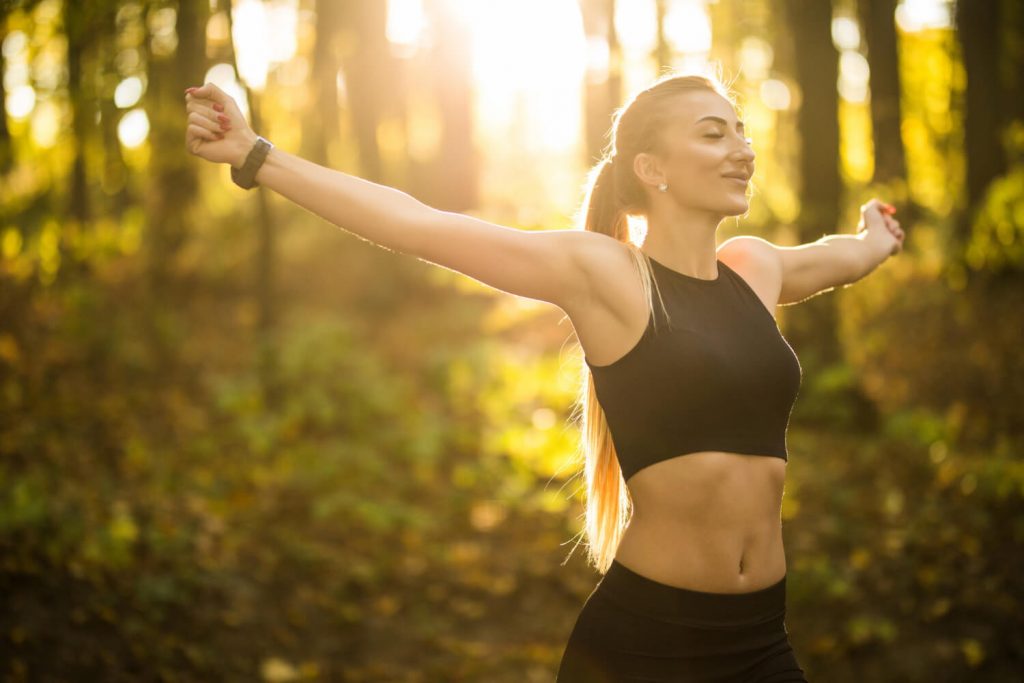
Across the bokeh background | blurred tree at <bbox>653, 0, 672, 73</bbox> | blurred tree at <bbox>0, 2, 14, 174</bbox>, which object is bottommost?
the bokeh background

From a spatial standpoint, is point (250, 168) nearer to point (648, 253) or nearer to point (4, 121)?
Result: point (648, 253)

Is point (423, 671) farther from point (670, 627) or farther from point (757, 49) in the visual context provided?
point (757, 49)

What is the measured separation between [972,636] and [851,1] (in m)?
17.5

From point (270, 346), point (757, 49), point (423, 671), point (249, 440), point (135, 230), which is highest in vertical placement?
point (757, 49)

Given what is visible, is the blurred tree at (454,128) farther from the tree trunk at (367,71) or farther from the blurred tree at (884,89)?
the blurred tree at (884,89)

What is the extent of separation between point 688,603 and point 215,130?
2085mm

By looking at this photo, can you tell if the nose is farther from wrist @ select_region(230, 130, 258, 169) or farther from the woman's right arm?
wrist @ select_region(230, 130, 258, 169)

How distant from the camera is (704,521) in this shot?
3172 millimetres

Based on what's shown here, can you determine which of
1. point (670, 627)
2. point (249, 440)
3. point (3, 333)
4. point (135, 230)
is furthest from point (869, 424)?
point (135, 230)

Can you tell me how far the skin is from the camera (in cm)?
308

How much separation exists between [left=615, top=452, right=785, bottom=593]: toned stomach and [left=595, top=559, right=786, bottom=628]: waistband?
21 mm

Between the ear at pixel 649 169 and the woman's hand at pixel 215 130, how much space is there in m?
1.26

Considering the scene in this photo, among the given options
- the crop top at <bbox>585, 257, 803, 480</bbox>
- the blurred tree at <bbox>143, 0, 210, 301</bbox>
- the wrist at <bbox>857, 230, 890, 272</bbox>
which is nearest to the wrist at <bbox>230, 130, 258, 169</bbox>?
the crop top at <bbox>585, 257, 803, 480</bbox>

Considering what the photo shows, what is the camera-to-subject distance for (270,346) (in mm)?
11648
